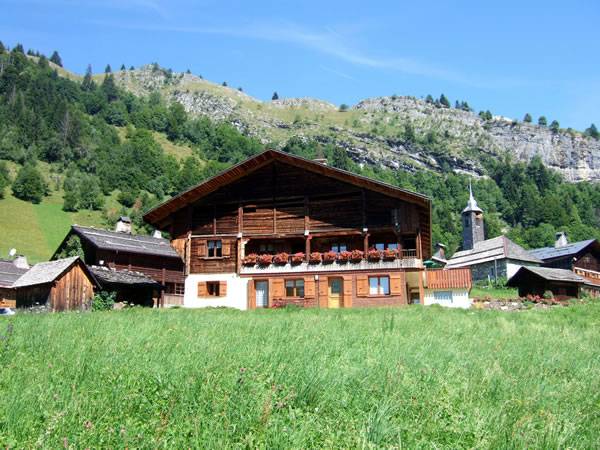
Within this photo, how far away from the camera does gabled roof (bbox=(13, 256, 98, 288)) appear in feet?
109

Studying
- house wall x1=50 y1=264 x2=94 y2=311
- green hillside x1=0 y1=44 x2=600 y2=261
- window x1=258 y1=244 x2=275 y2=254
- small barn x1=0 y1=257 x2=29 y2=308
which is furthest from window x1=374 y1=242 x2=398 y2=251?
green hillside x1=0 y1=44 x2=600 y2=261

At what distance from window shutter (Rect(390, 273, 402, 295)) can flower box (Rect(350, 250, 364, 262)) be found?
2229 millimetres

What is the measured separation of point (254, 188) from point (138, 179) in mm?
101173

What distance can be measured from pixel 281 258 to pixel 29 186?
81.9m

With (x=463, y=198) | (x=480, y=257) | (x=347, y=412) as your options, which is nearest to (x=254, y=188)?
(x=347, y=412)

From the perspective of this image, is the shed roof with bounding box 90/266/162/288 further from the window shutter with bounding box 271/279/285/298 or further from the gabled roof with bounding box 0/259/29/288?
the gabled roof with bounding box 0/259/29/288

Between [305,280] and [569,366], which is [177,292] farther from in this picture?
[569,366]

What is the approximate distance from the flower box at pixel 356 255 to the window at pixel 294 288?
3.63 m

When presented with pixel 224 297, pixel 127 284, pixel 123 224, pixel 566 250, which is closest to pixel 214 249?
pixel 224 297

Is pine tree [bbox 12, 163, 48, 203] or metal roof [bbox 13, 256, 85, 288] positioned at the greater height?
pine tree [bbox 12, 163, 48, 203]

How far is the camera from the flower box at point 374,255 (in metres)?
35.4

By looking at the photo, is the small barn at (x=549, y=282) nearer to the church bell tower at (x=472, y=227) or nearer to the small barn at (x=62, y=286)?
the small barn at (x=62, y=286)

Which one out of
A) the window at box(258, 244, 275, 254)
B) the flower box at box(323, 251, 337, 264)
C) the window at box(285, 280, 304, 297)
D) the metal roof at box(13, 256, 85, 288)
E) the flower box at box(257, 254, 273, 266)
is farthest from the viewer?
the window at box(258, 244, 275, 254)

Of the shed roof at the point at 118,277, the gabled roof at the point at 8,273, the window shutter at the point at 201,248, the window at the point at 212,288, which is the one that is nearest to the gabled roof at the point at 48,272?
the shed roof at the point at 118,277
